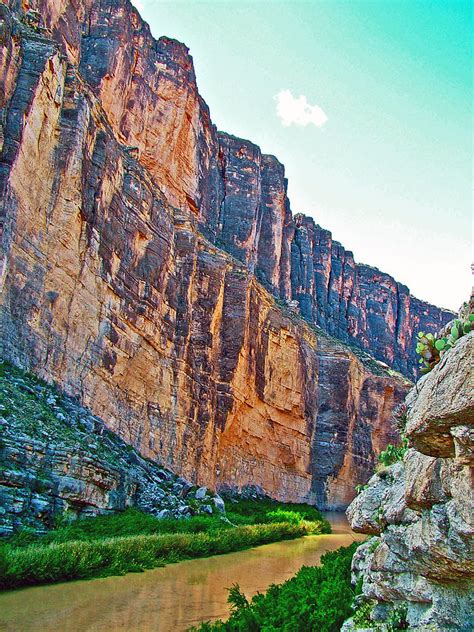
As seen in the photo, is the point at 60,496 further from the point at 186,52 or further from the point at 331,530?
the point at 186,52

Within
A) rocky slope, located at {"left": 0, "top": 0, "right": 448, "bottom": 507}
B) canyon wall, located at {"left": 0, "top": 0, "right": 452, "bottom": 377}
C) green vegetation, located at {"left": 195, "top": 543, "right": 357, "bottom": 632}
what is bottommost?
green vegetation, located at {"left": 195, "top": 543, "right": 357, "bottom": 632}

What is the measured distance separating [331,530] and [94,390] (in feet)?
66.0

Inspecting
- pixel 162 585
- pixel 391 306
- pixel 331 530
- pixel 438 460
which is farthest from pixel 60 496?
pixel 391 306

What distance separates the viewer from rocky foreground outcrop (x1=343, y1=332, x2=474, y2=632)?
4.79 m

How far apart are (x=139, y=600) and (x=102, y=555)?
2311mm

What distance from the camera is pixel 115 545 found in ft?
50.0

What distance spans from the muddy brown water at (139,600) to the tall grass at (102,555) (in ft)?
0.87

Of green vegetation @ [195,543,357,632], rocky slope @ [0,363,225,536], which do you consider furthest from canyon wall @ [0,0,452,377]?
green vegetation @ [195,543,357,632]

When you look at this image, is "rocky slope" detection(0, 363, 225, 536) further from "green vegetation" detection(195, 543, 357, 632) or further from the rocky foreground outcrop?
the rocky foreground outcrop

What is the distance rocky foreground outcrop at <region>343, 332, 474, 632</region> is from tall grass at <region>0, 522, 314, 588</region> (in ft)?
24.7

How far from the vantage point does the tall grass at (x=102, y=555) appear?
1195cm

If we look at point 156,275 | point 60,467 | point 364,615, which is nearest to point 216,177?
point 156,275

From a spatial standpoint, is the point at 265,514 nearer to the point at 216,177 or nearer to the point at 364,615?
the point at 364,615

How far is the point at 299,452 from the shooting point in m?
48.9
